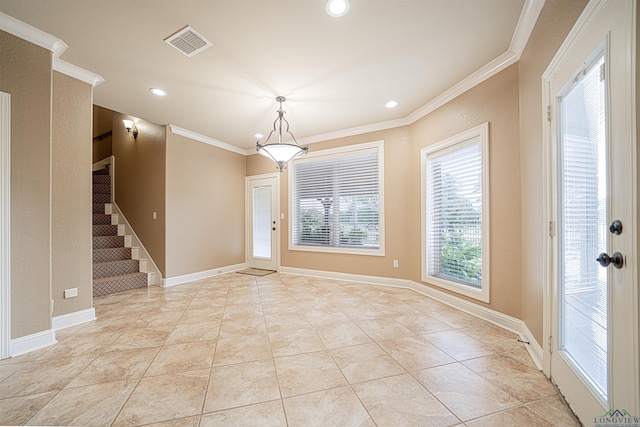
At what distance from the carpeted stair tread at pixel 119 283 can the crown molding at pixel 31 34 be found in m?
3.05

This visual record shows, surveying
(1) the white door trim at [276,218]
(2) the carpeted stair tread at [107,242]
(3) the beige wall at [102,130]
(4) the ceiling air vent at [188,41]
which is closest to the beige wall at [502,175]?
(4) the ceiling air vent at [188,41]

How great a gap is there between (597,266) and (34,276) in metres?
4.04

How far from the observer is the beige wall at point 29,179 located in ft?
6.68

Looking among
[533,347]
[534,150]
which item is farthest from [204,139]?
[533,347]

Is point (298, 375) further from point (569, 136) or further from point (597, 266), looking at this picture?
point (569, 136)

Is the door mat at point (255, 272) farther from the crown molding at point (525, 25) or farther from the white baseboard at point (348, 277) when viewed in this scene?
the crown molding at point (525, 25)

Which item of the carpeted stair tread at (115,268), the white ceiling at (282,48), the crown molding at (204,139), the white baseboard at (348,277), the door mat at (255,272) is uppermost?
the white ceiling at (282,48)

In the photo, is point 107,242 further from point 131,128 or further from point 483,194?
point 483,194

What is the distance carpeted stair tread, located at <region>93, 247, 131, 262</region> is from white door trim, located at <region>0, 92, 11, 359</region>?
7.92ft

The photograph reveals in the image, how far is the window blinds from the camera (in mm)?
2879

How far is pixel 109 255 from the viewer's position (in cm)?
423

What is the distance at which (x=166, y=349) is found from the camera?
2.12 m

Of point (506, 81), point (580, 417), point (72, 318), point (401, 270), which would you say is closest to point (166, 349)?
point (72, 318)

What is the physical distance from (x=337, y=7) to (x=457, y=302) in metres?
3.36
